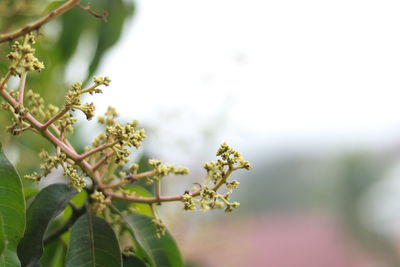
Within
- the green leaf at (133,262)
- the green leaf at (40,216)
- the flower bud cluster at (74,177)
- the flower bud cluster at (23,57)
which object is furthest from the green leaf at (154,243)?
the flower bud cluster at (23,57)

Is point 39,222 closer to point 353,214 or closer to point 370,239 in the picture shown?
point 370,239

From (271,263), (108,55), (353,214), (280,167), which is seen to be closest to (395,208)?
(353,214)

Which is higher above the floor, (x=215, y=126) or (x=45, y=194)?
(x=215, y=126)

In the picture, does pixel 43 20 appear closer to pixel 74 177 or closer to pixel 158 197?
pixel 74 177

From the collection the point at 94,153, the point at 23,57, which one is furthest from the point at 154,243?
the point at 23,57

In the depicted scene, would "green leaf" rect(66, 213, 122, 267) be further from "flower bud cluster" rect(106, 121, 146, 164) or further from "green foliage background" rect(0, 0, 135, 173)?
"green foliage background" rect(0, 0, 135, 173)

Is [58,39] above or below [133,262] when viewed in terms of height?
above
